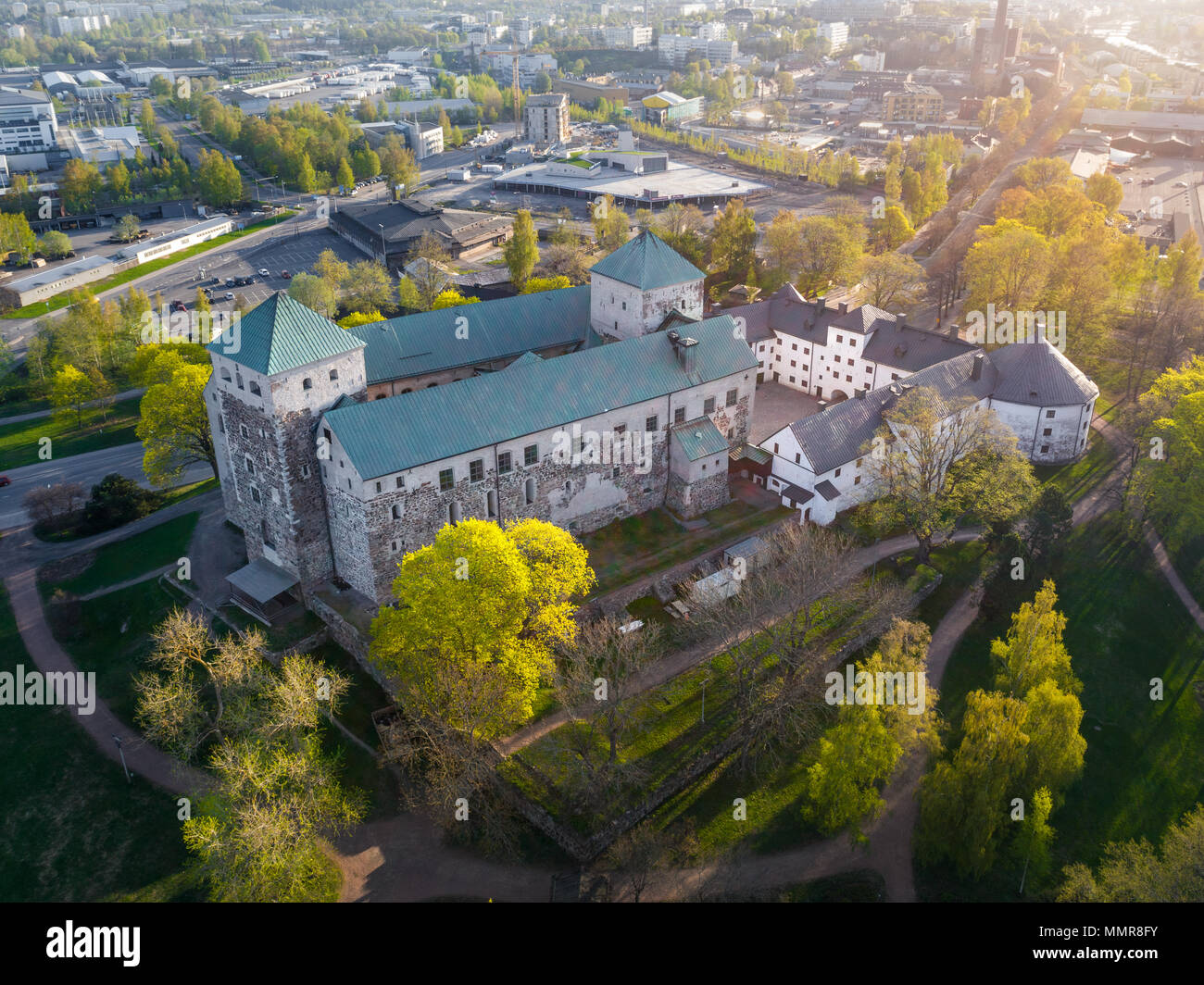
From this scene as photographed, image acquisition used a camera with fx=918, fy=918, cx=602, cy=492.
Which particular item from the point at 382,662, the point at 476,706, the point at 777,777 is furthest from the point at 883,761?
the point at 382,662

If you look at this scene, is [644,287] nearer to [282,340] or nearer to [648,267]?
[648,267]

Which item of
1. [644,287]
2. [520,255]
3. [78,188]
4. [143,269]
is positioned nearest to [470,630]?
[644,287]

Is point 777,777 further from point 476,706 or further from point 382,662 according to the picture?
point 382,662

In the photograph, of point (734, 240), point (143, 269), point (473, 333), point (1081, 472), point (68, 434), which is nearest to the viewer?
point (473, 333)

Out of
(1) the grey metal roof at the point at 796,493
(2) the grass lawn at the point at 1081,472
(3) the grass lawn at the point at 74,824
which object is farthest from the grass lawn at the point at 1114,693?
(3) the grass lawn at the point at 74,824

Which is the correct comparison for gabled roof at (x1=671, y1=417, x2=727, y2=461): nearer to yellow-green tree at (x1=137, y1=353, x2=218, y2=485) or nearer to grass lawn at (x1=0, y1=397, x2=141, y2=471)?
yellow-green tree at (x1=137, y1=353, x2=218, y2=485)
